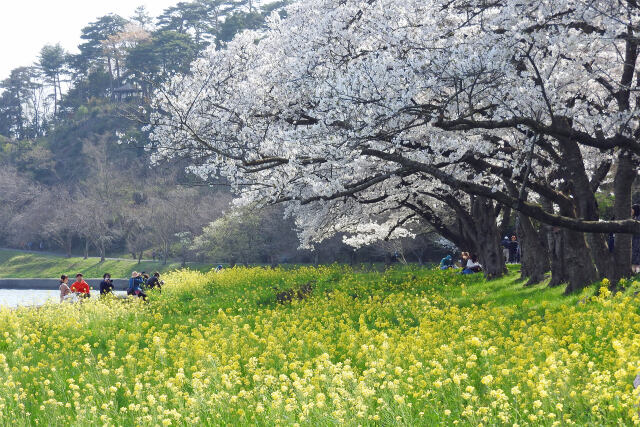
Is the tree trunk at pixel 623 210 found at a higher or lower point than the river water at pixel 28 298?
higher

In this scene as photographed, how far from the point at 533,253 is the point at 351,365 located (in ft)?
34.1

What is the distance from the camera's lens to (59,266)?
2859 inches

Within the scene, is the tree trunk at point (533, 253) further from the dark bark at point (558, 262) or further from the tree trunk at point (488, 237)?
A: the tree trunk at point (488, 237)

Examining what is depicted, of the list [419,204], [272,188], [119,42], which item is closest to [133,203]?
[119,42]

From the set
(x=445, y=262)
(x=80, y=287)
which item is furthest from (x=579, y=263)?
(x=445, y=262)

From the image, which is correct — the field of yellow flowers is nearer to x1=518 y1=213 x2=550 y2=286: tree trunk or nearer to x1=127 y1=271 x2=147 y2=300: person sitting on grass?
x1=518 y1=213 x2=550 y2=286: tree trunk

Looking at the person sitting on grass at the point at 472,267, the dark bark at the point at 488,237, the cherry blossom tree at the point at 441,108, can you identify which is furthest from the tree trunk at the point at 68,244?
the dark bark at the point at 488,237

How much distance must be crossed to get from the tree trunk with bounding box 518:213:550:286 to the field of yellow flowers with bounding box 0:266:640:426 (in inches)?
24.9

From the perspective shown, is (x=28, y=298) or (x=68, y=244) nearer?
(x=28, y=298)

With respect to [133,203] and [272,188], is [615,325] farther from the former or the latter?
[133,203]

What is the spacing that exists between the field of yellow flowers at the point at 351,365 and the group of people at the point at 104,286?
239 centimetres

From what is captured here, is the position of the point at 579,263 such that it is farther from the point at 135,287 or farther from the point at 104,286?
the point at 135,287

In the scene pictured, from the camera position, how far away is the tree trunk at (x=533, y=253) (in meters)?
18.5

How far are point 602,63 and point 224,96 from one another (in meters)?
9.89
